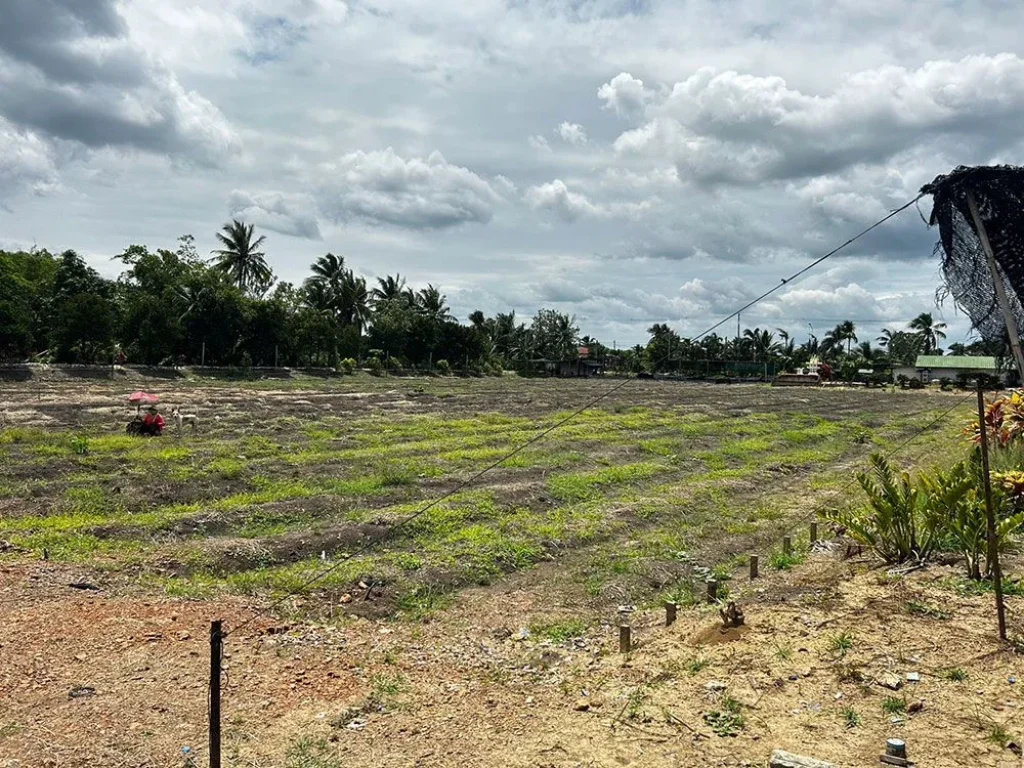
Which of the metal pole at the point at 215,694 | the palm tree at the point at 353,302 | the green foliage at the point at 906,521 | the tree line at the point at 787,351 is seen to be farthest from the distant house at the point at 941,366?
the metal pole at the point at 215,694

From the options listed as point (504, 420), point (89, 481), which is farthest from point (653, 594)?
point (504, 420)

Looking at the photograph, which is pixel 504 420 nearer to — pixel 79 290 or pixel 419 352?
pixel 79 290

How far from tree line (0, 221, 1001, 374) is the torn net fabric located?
24.2m

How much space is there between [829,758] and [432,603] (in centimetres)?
466

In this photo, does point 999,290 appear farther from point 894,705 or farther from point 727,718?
point 727,718

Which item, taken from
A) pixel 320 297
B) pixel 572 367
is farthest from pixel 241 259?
pixel 572 367

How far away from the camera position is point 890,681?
16.7 feet

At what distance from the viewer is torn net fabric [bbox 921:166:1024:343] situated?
5715 mm

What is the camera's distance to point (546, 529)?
10.9 metres

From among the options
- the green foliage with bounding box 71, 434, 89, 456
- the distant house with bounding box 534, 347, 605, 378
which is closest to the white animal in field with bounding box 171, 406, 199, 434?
the green foliage with bounding box 71, 434, 89, 456

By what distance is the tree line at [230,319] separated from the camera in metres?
40.3

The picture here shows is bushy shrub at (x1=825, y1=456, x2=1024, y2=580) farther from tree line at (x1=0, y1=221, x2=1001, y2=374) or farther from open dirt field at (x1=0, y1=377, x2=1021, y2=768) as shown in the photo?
tree line at (x1=0, y1=221, x2=1001, y2=374)

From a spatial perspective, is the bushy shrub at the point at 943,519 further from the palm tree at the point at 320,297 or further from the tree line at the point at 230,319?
the palm tree at the point at 320,297

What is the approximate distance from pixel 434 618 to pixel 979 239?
627cm
